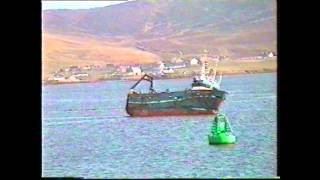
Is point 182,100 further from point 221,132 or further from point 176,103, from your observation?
point 221,132

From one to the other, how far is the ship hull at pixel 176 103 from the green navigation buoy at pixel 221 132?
160mm

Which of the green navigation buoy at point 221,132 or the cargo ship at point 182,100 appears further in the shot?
the cargo ship at point 182,100

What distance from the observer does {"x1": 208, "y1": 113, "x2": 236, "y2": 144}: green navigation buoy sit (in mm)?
7195

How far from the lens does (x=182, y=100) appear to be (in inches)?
311

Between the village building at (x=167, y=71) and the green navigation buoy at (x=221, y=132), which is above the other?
the village building at (x=167, y=71)

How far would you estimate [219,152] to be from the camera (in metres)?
7.08

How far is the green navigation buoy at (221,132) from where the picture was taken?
23.6 ft

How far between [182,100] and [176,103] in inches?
4.1

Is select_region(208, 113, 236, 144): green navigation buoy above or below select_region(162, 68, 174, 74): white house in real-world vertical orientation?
below

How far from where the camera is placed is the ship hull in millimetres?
7781

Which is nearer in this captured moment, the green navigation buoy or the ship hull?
the green navigation buoy

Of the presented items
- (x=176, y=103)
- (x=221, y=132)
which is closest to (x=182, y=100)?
(x=176, y=103)
